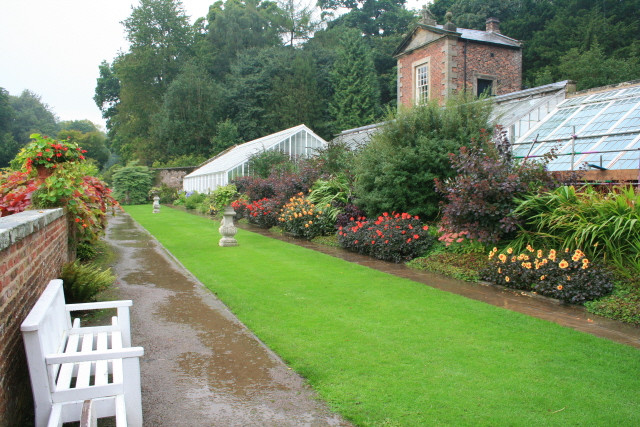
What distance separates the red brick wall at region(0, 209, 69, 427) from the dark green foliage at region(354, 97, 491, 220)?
724 cm

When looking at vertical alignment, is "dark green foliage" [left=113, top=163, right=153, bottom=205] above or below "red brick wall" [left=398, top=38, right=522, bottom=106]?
below

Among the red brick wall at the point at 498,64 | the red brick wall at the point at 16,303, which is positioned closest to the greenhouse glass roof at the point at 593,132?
the red brick wall at the point at 16,303

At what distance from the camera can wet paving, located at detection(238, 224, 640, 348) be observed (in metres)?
4.96

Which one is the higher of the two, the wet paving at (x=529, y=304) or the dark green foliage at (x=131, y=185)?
the dark green foliage at (x=131, y=185)

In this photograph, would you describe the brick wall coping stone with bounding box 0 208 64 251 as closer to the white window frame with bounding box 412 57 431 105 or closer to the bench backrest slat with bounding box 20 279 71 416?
the bench backrest slat with bounding box 20 279 71 416

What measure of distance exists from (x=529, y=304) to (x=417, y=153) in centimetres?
467

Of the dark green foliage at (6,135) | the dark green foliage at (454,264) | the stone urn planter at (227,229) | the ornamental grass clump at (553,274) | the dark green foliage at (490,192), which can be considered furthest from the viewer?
the dark green foliage at (6,135)

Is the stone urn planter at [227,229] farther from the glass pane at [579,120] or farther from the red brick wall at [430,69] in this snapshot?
the red brick wall at [430,69]

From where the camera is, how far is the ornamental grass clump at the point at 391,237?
361 inches

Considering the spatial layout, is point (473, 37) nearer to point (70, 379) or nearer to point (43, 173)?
point (43, 173)

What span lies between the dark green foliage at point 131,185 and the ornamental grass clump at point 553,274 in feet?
105

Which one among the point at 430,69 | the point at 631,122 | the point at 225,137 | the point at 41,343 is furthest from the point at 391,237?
the point at 225,137

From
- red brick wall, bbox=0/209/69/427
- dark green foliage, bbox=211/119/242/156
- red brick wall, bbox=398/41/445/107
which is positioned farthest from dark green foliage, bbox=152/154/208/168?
red brick wall, bbox=0/209/69/427

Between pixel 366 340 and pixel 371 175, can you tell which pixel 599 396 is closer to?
pixel 366 340
